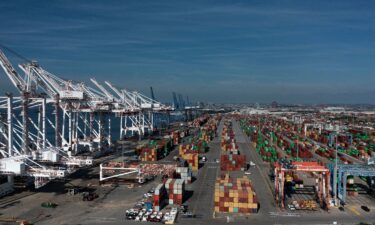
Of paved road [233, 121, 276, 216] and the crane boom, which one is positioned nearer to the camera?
paved road [233, 121, 276, 216]

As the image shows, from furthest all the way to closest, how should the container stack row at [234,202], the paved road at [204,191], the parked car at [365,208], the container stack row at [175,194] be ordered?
the container stack row at [175,194] < the parked car at [365,208] < the paved road at [204,191] < the container stack row at [234,202]

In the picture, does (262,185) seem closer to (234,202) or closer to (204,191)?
(204,191)

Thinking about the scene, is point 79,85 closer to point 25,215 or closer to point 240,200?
point 25,215

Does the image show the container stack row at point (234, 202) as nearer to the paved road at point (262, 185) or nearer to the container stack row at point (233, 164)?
the paved road at point (262, 185)

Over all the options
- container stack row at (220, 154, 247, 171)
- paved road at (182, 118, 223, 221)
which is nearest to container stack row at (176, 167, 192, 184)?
paved road at (182, 118, 223, 221)

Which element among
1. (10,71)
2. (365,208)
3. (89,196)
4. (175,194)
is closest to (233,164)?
(175,194)

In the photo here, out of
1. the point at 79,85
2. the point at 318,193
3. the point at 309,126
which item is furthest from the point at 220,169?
the point at 309,126

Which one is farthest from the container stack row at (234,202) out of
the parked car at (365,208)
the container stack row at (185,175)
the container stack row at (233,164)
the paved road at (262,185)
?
the container stack row at (233,164)

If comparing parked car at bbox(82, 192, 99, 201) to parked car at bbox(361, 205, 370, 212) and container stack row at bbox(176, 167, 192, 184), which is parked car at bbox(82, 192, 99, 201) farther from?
parked car at bbox(361, 205, 370, 212)

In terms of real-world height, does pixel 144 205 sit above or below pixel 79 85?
below

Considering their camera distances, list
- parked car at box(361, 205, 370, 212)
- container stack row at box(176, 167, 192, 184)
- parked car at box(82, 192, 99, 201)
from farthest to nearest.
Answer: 1. container stack row at box(176, 167, 192, 184)
2. parked car at box(82, 192, 99, 201)
3. parked car at box(361, 205, 370, 212)

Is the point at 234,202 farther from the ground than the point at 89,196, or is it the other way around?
the point at 234,202
